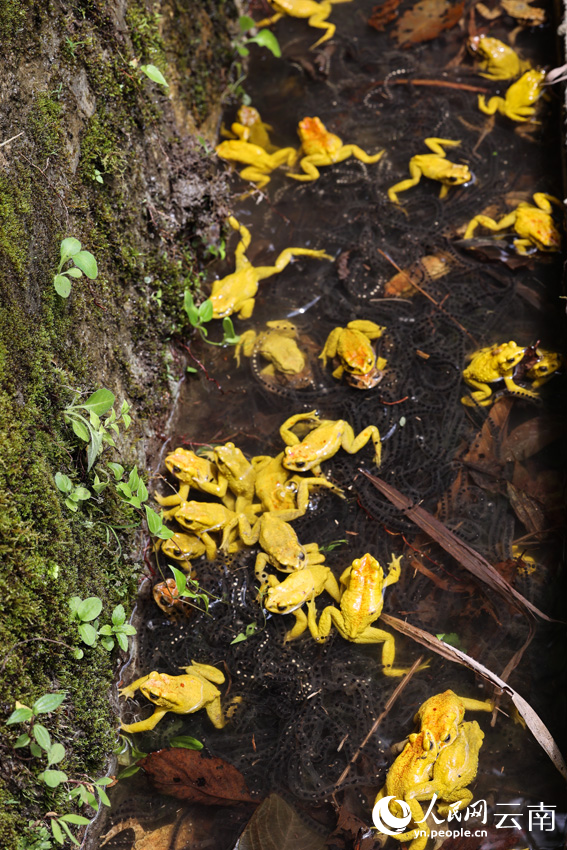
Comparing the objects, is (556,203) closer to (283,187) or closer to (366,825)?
(283,187)

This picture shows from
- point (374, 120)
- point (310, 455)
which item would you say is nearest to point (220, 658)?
point (310, 455)

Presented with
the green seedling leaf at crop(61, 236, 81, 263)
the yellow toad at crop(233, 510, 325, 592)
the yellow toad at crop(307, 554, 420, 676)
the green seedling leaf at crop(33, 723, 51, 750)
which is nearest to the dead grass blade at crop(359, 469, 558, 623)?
the yellow toad at crop(307, 554, 420, 676)

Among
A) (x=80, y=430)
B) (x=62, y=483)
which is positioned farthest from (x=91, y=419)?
(x=62, y=483)

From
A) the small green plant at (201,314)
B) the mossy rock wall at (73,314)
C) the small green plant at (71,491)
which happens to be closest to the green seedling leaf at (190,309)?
the small green plant at (201,314)

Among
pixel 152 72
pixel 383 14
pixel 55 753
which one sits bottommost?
pixel 55 753

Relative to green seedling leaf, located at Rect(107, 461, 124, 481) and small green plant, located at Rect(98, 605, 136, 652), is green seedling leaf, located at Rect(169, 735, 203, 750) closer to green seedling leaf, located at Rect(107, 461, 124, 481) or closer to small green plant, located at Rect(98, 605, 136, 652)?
small green plant, located at Rect(98, 605, 136, 652)

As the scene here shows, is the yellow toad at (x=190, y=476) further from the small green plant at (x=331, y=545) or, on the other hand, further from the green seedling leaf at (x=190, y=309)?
the green seedling leaf at (x=190, y=309)

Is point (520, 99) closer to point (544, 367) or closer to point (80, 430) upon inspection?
point (544, 367)
